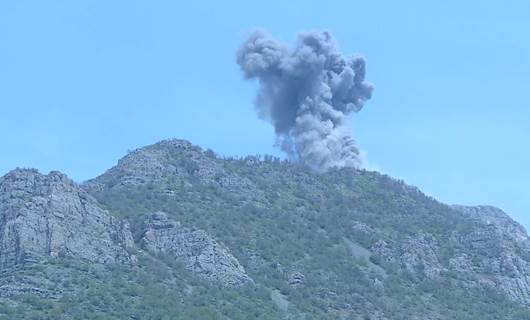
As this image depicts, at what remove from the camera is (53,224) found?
140625mm

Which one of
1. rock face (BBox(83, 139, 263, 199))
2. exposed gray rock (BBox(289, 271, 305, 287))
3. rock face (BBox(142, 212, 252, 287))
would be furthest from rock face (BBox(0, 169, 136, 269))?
rock face (BBox(83, 139, 263, 199))

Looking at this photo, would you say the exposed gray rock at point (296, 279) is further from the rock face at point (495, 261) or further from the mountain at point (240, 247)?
the rock face at point (495, 261)

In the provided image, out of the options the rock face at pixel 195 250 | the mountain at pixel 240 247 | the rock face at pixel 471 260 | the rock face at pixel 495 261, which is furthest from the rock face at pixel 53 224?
the rock face at pixel 495 261

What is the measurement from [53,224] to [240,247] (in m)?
24.5

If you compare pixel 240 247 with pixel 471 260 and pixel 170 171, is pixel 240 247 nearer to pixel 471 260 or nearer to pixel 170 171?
pixel 170 171

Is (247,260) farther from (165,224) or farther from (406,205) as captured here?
(406,205)

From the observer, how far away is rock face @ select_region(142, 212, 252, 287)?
486ft

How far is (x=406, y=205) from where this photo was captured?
609 feet

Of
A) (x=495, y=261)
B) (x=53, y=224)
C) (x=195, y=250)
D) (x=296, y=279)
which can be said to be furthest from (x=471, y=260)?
(x=53, y=224)

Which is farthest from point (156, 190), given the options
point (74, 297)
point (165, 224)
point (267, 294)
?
point (74, 297)

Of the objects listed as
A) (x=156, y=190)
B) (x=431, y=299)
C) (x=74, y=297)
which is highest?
(x=156, y=190)

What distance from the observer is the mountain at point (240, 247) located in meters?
136

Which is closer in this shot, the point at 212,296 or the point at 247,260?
the point at 212,296

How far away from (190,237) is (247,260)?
682 centimetres
